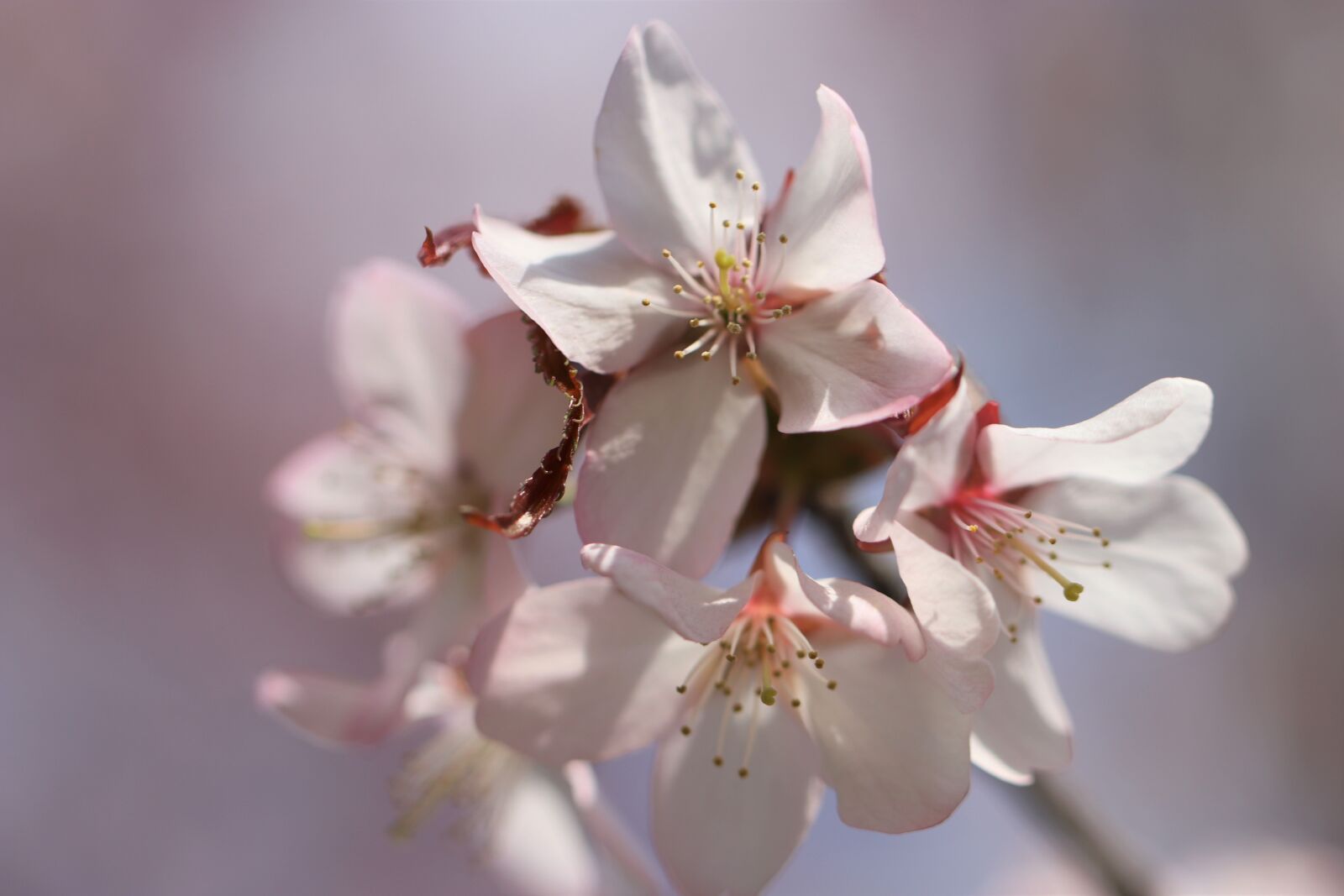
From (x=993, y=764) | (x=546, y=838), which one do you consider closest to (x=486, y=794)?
(x=546, y=838)

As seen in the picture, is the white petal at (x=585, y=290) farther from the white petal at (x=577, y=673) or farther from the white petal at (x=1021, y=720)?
the white petal at (x=1021, y=720)

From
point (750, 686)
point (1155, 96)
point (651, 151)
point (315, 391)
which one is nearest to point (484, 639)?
point (750, 686)

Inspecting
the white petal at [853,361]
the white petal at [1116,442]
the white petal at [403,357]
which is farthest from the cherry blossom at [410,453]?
the white petal at [1116,442]

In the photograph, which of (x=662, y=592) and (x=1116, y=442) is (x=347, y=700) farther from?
(x=1116, y=442)

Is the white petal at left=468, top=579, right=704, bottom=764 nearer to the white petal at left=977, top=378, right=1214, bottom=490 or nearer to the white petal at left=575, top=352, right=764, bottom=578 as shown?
the white petal at left=575, top=352, right=764, bottom=578

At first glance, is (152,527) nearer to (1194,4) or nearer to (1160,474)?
(1160,474)

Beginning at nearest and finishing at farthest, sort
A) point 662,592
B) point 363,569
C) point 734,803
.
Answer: point 662,592 → point 734,803 → point 363,569

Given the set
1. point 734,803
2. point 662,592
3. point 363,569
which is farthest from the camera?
point 363,569
